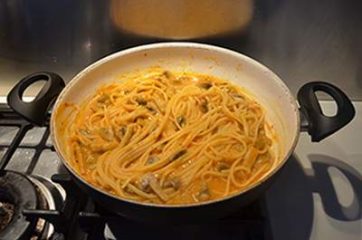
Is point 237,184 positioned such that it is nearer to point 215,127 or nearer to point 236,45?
point 215,127

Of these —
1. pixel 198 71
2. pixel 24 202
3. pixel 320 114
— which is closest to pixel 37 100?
pixel 24 202

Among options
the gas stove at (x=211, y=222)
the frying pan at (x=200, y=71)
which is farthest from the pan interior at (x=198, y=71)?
the gas stove at (x=211, y=222)

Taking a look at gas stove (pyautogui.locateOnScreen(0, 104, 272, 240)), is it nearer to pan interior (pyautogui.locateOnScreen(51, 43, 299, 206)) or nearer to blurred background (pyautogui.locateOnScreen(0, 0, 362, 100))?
pan interior (pyautogui.locateOnScreen(51, 43, 299, 206))

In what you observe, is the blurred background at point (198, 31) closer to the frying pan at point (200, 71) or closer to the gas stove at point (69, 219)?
the frying pan at point (200, 71)

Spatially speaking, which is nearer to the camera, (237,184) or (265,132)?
(237,184)

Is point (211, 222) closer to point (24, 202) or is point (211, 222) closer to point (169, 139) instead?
point (169, 139)

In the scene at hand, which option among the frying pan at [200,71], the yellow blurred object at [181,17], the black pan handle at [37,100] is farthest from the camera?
the yellow blurred object at [181,17]

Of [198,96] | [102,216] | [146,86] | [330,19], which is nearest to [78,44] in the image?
[146,86]
